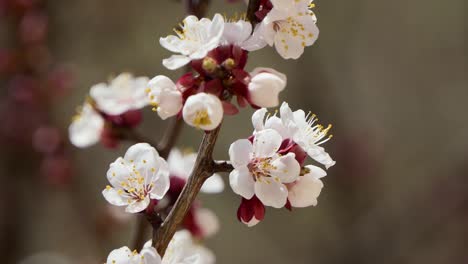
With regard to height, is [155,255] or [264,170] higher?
[264,170]

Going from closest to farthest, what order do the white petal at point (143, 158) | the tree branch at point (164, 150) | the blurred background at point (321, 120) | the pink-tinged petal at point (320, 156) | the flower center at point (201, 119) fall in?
1. the flower center at point (201, 119)
2. the pink-tinged petal at point (320, 156)
3. the white petal at point (143, 158)
4. the tree branch at point (164, 150)
5. the blurred background at point (321, 120)

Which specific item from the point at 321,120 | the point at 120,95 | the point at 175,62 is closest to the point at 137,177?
the point at 175,62

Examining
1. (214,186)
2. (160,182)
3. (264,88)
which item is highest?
(264,88)

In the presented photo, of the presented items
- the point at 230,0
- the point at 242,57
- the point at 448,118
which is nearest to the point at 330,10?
the point at 448,118

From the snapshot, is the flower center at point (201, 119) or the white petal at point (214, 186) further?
the white petal at point (214, 186)

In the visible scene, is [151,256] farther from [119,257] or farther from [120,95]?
[120,95]

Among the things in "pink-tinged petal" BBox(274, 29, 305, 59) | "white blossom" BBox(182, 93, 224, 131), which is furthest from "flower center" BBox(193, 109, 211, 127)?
"pink-tinged petal" BBox(274, 29, 305, 59)

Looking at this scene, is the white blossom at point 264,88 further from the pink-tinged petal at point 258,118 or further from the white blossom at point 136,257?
the white blossom at point 136,257

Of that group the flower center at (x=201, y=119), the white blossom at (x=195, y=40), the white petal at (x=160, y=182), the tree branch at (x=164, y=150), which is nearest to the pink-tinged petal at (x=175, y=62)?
the white blossom at (x=195, y=40)
